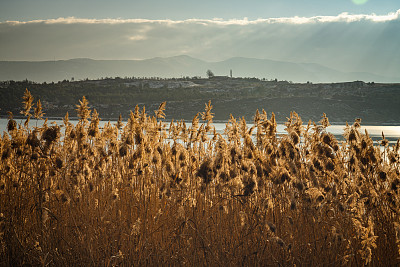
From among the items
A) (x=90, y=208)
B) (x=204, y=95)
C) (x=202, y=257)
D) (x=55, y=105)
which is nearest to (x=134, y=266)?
(x=202, y=257)

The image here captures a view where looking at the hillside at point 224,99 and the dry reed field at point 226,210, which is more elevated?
the hillside at point 224,99

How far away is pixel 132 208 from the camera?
147 inches

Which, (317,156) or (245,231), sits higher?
(317,156)

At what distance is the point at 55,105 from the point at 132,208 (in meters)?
44.5

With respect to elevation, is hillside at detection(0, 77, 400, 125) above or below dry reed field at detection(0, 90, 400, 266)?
above

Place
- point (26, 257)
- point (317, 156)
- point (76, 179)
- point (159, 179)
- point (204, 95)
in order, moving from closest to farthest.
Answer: point (317, 156), point (26, 257), point (76, 179), point (159, 179), point (204, 95)

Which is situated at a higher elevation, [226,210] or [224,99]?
[224,99]

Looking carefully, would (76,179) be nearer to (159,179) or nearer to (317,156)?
(159,179)

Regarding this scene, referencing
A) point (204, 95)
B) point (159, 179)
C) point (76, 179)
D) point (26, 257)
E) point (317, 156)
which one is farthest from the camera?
point (204, 95)

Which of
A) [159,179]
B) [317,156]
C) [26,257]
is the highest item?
[317,156]

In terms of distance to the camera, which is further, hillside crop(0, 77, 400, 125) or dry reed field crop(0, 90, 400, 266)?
hillside crop(0, 77, 400, 125)

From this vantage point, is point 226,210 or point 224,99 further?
point 224,99

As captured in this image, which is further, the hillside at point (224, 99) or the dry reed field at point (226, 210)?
the hillside at point (224, 99)

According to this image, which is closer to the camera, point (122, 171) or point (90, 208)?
point (90, 208)
